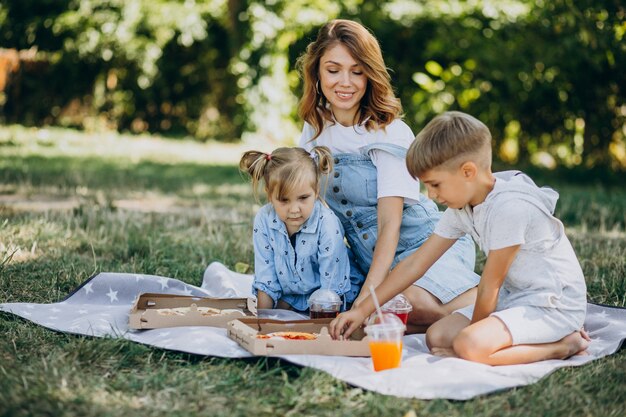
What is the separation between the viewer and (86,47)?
1333cm

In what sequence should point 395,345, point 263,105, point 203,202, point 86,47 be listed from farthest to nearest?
1. point 86,47
2. point 263,105
3. point 203,202
4. point 395,345

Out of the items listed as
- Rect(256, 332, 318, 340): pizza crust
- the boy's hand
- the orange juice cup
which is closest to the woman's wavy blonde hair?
the boy's hand

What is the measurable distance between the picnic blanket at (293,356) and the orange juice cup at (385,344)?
0.04m

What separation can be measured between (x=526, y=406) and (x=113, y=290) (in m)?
2.04

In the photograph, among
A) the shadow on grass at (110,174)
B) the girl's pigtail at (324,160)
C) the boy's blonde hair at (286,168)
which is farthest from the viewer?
the shadow on grass at (110,174)

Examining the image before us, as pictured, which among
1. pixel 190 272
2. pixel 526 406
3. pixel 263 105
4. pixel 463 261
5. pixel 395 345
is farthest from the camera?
pixel 263 105

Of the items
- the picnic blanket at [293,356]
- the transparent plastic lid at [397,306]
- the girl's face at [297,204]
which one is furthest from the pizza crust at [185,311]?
the transparent plastic lid at [397,306]

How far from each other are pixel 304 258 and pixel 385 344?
2.97 feet

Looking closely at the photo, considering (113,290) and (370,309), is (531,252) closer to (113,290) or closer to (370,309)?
(370,309)

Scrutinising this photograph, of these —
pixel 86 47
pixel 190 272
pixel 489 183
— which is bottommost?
pixel 190 272

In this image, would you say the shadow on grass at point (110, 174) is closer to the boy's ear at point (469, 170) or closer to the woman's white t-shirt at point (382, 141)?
the woman's white t-shirt at point (382, 141)

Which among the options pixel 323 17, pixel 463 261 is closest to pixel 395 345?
pixel 463 261

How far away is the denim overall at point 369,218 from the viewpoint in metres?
3.60

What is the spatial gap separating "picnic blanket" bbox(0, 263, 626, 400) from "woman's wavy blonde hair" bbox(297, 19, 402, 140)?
0.94m
